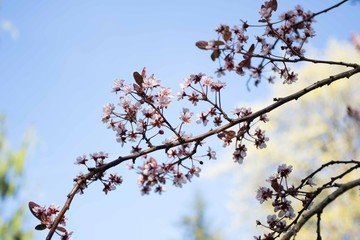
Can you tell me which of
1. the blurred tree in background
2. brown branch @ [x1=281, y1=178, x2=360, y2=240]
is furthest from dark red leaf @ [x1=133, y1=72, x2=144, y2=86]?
the blurred tree in background

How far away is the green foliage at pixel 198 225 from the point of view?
13.8m

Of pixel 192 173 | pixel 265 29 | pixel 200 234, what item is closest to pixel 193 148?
pixel 192 173

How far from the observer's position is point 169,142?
131 centimetres

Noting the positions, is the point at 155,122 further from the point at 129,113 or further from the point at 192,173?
the point at 192,173

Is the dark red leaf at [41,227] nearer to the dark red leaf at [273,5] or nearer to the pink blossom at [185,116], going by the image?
the pink blossom at [185,116]

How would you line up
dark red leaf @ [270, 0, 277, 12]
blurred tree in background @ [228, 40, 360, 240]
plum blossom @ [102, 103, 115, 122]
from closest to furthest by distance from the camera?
plum blossom @ [102, 103, 115, 122]
dark red leaf @ [270, 0, 277, 12]
blurred tree in background @ [228, 40, 360, 240]

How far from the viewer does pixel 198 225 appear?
1430cm

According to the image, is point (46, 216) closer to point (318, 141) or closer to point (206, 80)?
point (206, 80)

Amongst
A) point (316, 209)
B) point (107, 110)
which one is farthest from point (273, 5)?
point (316, 209)

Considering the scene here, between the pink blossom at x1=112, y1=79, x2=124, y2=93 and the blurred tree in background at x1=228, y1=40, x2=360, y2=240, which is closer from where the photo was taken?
the pink blossom at x1=112, y1=79, x2=124, y2=93

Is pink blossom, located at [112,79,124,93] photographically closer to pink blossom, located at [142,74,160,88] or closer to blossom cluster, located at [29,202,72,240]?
pink blossom, located at [142,74,160,88]

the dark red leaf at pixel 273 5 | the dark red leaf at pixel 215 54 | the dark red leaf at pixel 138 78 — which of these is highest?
the dark red leaf at pixel 273 5

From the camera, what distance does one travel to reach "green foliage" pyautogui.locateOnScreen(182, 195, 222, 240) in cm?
1379

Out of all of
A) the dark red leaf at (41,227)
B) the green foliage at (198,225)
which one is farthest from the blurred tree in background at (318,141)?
the dark red leaf at (41,227)
